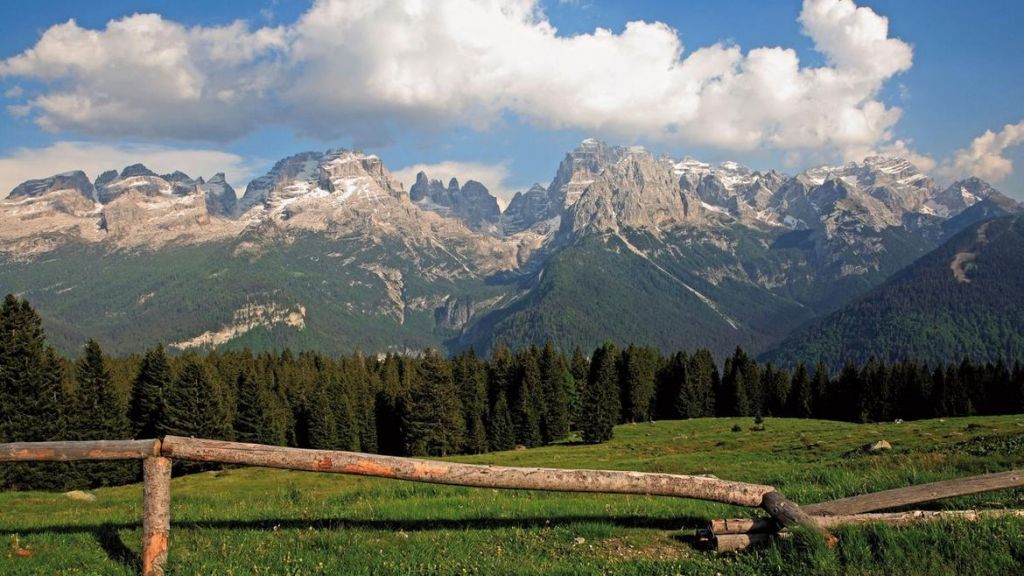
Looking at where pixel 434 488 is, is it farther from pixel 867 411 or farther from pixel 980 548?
pixel 867 411

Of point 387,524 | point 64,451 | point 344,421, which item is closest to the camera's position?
point 64,451

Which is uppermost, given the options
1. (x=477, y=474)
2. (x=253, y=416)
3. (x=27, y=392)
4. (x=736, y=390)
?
(x=27, y=392)

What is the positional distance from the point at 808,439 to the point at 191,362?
79178 mm

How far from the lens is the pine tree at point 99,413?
2820 inches

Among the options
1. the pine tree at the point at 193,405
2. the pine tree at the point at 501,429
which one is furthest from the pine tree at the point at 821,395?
the pine tree at the point at 193,405

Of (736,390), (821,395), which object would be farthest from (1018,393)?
(736,390)

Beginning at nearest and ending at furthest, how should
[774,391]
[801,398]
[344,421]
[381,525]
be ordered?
[381,525] < [344,421] < [801,398] < [774,391]

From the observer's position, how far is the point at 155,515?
394 inches

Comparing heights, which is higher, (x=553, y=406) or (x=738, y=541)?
(x=738, y=541)

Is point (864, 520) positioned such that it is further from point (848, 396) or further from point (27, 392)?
point (848, 396)

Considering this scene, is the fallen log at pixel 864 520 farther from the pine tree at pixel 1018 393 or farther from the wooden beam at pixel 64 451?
the pine tree at pixel 1018 393

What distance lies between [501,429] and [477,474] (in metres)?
93.5

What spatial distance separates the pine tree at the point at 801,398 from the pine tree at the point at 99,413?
117807 millimetres

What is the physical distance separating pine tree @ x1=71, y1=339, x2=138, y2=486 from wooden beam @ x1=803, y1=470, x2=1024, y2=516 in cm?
7982
